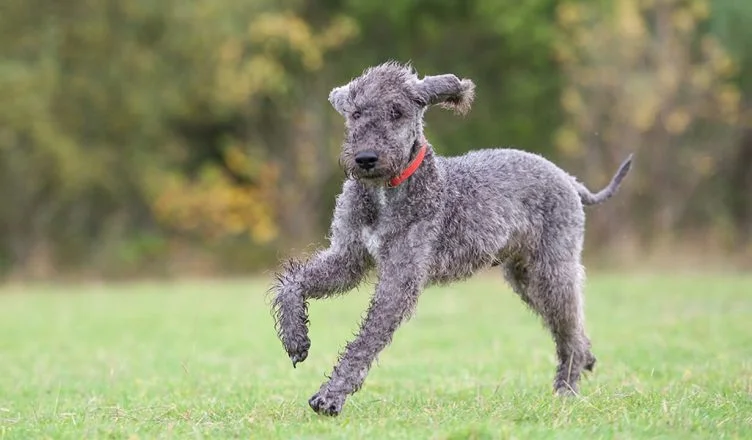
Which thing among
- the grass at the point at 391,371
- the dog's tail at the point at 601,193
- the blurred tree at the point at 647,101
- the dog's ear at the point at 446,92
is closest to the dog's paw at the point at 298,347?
the grass at the point at 391,371

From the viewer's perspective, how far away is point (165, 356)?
11.8 metres

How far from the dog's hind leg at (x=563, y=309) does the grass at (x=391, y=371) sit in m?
0.20

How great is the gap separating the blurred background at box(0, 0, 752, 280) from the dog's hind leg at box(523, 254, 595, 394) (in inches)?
652

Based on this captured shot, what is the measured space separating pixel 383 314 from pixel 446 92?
4.84 ft

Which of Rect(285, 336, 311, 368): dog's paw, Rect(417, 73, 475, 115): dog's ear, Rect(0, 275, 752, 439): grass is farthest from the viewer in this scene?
Rect(417, 73, 475, 115): dog's ear

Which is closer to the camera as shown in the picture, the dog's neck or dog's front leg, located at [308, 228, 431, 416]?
dog's front leg, located at [308, 228, 431, 416]

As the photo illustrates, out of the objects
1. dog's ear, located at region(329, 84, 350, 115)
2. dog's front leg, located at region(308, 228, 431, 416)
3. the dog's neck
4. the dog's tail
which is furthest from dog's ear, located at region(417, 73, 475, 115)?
the dog's tail

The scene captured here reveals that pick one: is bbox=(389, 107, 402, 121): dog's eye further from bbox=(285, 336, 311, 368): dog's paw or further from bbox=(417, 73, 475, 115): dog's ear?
bbox=(285, 336, 311, 368): dog's paw

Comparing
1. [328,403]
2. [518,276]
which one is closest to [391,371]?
[518,276]

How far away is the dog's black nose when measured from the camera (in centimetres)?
612

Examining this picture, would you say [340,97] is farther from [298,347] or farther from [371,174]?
[298,347]

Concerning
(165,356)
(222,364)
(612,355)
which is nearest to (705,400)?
(612,355)

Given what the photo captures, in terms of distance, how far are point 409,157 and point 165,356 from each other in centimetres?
616

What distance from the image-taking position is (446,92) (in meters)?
6.59
